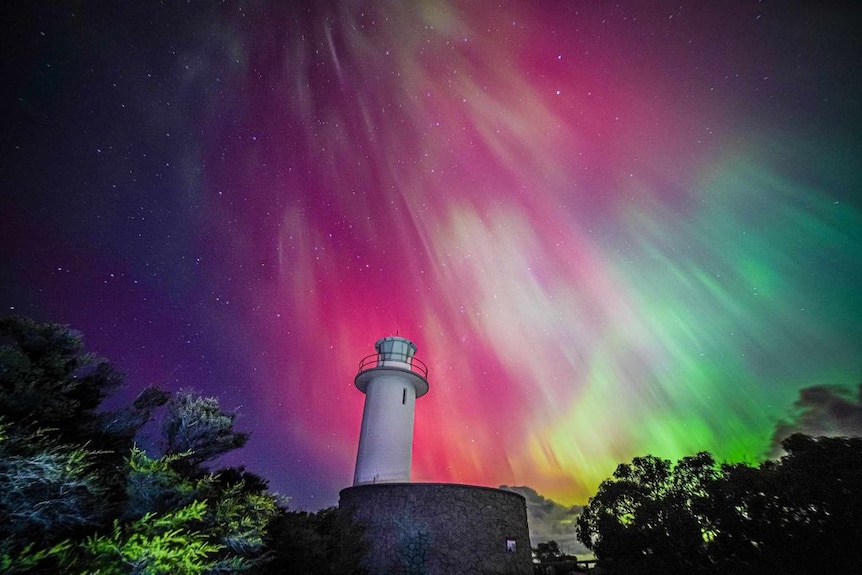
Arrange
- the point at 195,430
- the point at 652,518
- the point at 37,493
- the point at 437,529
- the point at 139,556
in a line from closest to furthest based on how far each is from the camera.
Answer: the point at 139,556, the point at 37,493, the point at 195,430, the point at 437,529, the point at 652,518

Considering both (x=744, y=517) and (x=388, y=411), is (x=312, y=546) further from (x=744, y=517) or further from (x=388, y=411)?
(x=744, y=517)

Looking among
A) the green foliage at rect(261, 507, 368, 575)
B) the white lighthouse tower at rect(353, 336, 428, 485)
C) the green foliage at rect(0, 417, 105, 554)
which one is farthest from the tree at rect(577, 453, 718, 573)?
the green foliage at rect(0, 417, 105, 554)

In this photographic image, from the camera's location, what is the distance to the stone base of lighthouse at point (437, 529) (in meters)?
11.9

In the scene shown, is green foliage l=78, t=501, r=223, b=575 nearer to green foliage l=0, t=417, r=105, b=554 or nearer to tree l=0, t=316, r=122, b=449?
green foliage l=0, t=417, r=105, b=554

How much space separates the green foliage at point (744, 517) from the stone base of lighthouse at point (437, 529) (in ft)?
29.9

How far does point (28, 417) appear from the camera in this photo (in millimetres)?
5391

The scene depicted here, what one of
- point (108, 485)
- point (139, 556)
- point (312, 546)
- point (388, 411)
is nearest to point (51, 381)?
point (108, 485)

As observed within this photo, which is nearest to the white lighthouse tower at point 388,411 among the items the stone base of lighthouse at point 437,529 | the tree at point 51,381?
the stone base of lighthouse at point 437,529

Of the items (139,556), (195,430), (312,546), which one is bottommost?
(139,556)

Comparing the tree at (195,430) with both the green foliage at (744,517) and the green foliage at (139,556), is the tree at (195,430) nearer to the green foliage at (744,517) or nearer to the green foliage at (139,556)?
the green foliage at (139,556)

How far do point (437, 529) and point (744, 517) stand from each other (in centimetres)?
1480

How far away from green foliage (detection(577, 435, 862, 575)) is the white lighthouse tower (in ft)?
45.4

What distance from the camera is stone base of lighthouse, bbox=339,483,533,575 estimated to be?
11875 millimetres

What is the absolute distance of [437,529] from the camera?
40.2 ft
